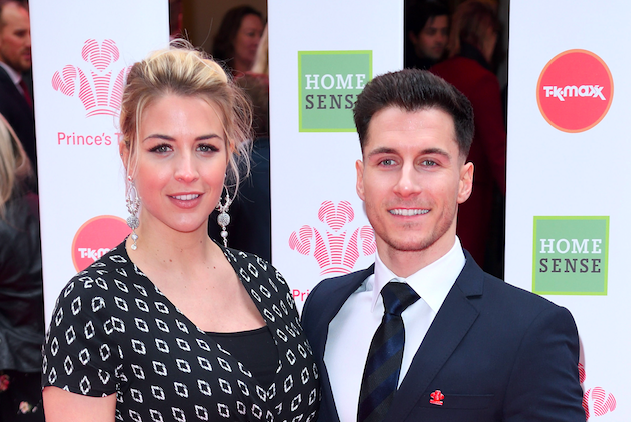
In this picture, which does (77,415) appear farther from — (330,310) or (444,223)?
(444,223)

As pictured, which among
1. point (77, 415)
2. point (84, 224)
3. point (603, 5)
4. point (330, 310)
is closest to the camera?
point (77, 415)

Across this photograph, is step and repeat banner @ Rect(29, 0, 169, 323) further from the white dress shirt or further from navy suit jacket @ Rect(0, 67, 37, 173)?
the white dress shirt

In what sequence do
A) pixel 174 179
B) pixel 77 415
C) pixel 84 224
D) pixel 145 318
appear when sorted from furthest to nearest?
pixel 84 224 < pixel 174 179 < pixel 145 318 < pixel 77 415

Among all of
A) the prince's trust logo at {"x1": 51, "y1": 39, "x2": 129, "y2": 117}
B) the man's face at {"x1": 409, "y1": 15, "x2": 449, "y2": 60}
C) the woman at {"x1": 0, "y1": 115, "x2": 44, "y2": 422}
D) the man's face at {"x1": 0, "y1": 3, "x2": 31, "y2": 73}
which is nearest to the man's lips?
the man's face at {"x1": 409, "y1": 15, "x2": 449, "y2": 60}

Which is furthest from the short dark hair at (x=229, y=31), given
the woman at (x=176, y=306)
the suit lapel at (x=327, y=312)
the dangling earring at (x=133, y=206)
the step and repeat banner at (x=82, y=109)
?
the suit lapel at (x=327, y=312)

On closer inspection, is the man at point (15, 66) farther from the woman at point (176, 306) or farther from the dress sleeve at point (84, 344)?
the dress sleeve at point (84, 344)

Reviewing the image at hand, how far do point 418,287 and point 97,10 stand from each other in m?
2.53

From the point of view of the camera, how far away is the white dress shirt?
5.34 feet

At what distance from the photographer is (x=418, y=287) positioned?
1654mm

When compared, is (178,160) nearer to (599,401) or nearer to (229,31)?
(229,31)

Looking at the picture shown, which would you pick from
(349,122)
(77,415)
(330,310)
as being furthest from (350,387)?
(349,122)

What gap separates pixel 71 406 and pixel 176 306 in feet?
1.23

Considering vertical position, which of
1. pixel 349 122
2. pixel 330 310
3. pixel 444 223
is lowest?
pixel 330 310

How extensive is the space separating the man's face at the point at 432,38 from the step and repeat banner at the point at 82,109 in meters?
1.37
